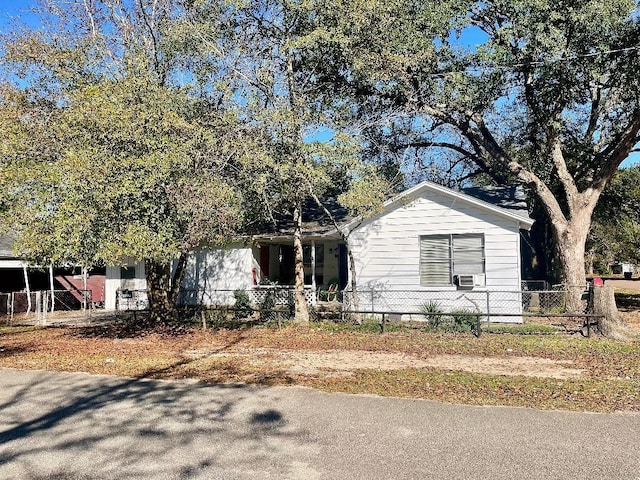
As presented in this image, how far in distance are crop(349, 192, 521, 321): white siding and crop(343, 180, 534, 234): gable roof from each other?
0.14m

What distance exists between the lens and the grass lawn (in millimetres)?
6922

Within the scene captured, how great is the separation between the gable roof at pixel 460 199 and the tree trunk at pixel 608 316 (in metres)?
3.37

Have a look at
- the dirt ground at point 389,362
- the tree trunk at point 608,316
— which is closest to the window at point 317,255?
the dirt ground at point 389,362

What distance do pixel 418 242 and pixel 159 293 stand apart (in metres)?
7.70

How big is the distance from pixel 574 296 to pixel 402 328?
4.94 m

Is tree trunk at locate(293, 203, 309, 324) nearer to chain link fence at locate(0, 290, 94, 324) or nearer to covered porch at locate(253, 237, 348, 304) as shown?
covered porch at locate(253, 237, 348, 304)

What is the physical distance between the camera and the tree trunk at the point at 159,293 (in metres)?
15.0

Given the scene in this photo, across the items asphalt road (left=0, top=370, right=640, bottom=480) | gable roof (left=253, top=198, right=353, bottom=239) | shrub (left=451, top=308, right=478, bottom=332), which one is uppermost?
gable roof (left=253, top=198, right=353, bottom=239)

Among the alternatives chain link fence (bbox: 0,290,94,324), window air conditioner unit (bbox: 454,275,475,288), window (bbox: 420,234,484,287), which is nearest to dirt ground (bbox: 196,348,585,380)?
window air conditioner unit (bbox: 454,275,475,288)

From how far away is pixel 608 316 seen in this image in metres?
11.2

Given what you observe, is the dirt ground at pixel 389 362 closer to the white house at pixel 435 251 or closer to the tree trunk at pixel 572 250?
the white house at pixel 435 251

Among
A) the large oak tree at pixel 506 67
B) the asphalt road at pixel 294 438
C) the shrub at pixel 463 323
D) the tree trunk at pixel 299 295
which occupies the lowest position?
the asphalt road at pixel 294 438

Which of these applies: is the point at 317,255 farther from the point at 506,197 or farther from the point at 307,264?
the point at 506,197

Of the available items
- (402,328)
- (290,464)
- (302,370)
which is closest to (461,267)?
(402,328)
